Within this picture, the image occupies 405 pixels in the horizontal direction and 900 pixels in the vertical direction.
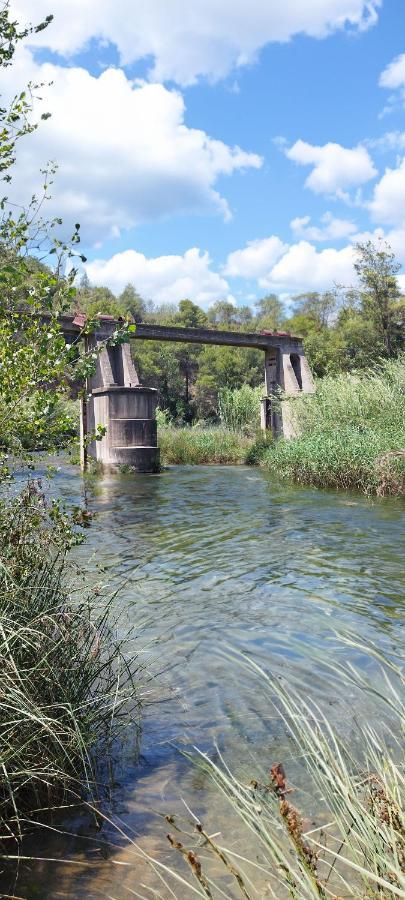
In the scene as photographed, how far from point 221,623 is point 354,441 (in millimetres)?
10888

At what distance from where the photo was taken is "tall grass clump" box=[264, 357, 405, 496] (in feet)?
50.7

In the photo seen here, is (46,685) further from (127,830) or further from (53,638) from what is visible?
(127,830)

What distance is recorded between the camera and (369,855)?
2.02 m

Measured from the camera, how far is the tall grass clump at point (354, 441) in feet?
50.7

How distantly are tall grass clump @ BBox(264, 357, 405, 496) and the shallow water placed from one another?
1.05 metres

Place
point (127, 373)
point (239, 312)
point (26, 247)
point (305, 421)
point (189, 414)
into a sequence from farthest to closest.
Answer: point (239, 312), point (189, 414), point (127, 373), point (305, 421), point (26, 247)

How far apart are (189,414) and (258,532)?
146 feet

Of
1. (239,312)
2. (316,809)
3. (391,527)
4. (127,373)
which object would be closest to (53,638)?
(316,809)

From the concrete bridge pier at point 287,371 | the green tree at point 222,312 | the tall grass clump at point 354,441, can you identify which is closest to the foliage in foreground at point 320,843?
the tall grass clump at point 354,441

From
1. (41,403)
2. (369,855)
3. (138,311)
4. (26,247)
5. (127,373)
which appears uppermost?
(138,311)

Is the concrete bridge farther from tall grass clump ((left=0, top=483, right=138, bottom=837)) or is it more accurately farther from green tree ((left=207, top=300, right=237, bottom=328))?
green tree ((left=207, top=300, right=237, bottom=328))

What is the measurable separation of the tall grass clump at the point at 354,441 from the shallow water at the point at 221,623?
41.3 inches

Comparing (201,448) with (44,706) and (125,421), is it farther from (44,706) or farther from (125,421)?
(44,706)

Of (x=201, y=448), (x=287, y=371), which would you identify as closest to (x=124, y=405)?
(x=201, y=448)
